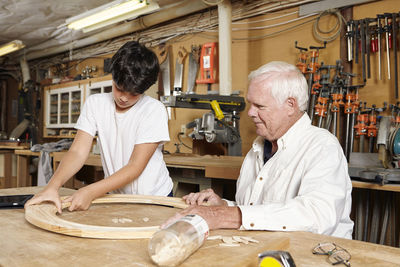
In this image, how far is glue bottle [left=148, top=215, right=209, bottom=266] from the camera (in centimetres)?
75

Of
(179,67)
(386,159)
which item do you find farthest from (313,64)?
(179,67)

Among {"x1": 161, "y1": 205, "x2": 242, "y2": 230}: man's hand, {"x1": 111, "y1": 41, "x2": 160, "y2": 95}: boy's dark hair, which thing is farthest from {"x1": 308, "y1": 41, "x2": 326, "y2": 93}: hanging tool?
{"x1": 161, "y1": 205, "x2": 242, "y2": 230}: man's hand

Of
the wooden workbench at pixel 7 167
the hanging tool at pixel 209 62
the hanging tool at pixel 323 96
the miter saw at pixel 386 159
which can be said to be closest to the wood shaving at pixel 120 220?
the miter saw at pixel 386 159

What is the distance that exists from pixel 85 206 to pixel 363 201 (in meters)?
2.60

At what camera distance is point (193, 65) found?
185 inches

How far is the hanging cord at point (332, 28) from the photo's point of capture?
3410 millimetres

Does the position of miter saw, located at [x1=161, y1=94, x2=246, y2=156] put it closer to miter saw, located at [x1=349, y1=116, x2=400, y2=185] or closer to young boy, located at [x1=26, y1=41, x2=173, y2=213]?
miter saw, located at [x1=349, y1=116, x2=400, y2=185]

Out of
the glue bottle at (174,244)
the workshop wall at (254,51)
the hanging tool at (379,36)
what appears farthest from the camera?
the workshop wall at (254,51)

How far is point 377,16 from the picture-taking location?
310 centimetres

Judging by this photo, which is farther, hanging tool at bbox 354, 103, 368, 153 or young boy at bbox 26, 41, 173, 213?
hanging tool at bbox 354, 103, 368, 153

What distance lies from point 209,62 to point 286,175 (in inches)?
126

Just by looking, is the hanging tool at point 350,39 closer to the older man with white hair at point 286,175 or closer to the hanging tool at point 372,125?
the hanging tool at point 372,125

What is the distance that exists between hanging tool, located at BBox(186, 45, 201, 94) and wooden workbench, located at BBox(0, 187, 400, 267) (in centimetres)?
376

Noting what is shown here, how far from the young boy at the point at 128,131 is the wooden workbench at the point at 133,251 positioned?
518 mm
